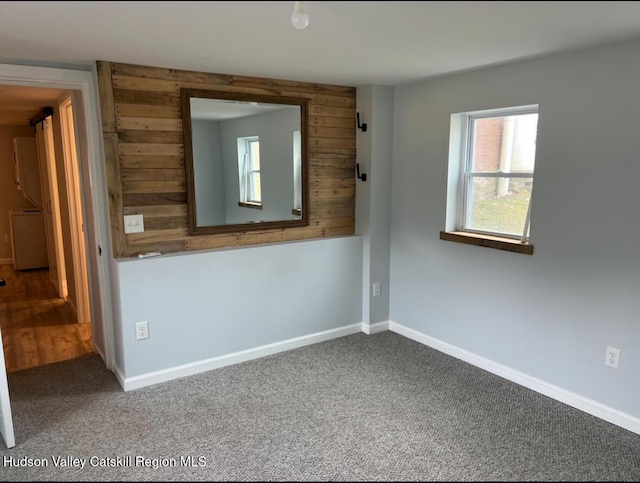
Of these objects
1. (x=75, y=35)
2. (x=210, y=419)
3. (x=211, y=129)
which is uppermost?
(x=75, y=35)

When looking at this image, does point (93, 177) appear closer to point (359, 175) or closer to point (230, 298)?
point (230, 298)

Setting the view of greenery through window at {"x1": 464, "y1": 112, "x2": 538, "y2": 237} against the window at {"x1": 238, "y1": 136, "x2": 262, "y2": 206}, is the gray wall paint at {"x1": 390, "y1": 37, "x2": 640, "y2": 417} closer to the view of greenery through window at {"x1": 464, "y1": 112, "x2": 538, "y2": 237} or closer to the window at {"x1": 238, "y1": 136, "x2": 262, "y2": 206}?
the view of greenery through window at {"x1": 464, "y1": 112, "x2": 538, "y2": 237}

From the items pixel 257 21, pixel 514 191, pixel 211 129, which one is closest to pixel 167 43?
pixel 257 21

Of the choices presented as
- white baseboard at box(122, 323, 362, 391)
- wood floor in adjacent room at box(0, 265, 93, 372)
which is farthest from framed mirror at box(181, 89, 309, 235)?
wood floor in adjacent room at box(0, 265, 93, 372)

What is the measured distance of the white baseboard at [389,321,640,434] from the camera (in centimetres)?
258

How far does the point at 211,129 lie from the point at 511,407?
2601mm

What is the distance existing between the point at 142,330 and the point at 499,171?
259 cm

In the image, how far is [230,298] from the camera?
3307 millimetres

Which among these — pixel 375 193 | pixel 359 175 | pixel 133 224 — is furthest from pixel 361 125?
pixel 133 224

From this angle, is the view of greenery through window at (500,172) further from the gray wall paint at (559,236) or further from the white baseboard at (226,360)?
the white baseboard at (226,360)

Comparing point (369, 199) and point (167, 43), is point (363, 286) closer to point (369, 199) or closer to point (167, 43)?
point (369, 199)

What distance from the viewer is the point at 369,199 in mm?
3789

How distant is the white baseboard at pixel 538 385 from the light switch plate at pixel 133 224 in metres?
2.24

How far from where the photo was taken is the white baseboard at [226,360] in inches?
120
